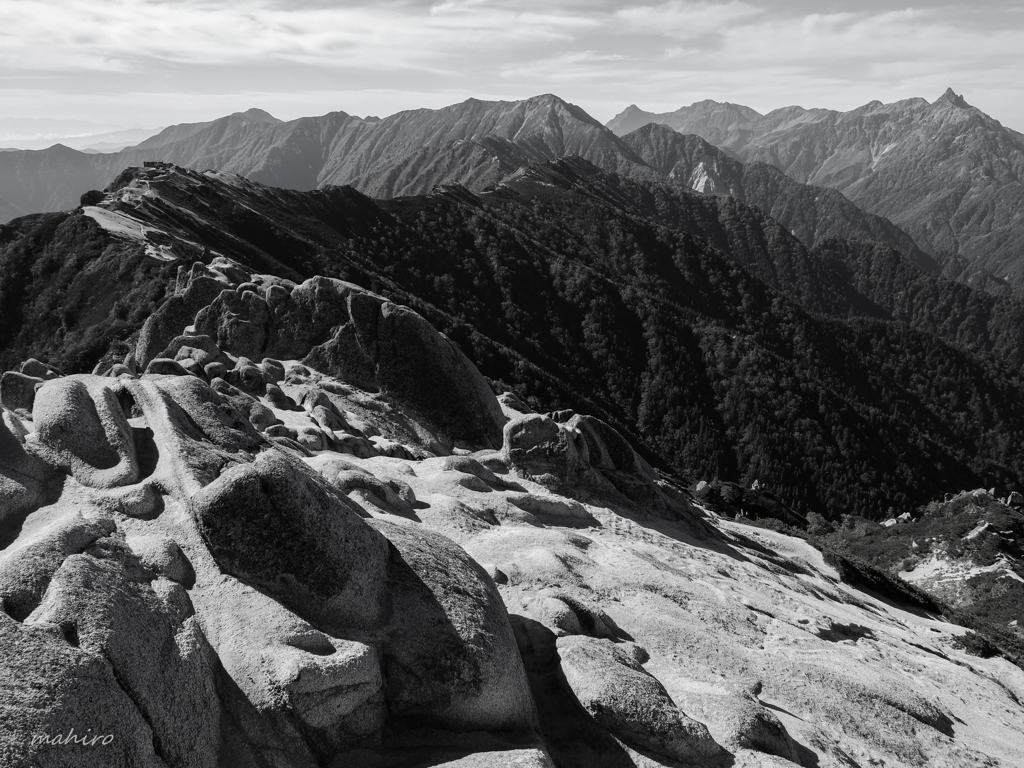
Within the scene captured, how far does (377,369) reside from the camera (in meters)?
42.6

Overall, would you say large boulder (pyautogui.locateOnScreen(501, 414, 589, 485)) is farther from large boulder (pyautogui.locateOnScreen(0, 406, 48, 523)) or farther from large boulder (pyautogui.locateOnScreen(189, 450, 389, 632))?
large boulder (pyautogui.locateOnScreen(0, 406, 48, 523))

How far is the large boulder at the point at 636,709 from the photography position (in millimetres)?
14805

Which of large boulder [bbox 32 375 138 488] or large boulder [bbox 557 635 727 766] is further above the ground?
large boulder [bbox 32 375 138 488]

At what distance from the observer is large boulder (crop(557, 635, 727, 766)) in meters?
14.8

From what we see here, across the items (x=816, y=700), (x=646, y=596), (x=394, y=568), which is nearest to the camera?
(x=394, y=568)

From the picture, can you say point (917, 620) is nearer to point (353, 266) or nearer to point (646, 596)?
point (646, 596)

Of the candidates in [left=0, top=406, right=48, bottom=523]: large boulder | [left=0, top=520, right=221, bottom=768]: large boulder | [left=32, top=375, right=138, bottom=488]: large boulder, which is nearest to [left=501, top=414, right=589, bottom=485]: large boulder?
[left=32, top=375, right=138, bottom=488]: large boulder

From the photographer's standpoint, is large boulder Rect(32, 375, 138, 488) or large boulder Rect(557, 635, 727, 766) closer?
large boulder Rect(557, 635, 727, 766)

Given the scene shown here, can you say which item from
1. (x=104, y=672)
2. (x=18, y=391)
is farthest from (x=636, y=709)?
(x=18, y=391)

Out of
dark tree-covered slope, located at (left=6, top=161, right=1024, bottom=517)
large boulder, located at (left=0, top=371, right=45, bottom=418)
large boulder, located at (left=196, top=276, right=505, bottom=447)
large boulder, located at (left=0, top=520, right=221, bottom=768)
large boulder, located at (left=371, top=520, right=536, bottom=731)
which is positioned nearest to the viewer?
large boulder, located at (left=0, top=520, right=221, bottom=768)

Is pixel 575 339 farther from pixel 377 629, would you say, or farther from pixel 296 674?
pixel 296 674

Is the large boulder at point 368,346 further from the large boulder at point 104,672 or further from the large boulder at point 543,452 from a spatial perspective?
the large boulder at point 104,672

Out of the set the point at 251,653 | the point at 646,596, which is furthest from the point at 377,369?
the point at 251,653

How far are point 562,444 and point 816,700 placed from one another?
56.9 ft
